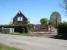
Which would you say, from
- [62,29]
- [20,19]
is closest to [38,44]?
[62,29]

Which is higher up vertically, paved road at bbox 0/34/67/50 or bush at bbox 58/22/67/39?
bush at bbox 58/22/67/39

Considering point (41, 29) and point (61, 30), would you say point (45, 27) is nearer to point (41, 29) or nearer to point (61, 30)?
point (41, 29)

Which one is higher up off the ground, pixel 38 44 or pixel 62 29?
pixel 62 29

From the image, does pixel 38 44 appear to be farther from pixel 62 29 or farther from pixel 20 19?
pixel 20 19

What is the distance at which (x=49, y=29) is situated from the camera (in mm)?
77438

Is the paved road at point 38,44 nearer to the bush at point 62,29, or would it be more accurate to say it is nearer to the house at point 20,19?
the bush at point 62,29

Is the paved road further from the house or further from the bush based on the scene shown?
the house

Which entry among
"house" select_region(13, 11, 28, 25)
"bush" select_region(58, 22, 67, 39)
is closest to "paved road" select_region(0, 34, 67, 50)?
"bush" select_region(58, 22, 67, 39)

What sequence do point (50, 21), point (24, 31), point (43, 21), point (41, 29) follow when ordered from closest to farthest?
point (24, 31), point (41, 29), point (50, 21), point (43, 21)

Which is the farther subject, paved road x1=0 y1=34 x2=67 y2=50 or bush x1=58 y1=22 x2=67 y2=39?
bush x1=58 y1=22 x2=67 y2=39

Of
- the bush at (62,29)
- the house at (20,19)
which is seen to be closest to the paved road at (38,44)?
the bush at (62,29)

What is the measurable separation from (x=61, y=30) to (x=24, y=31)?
1871cm

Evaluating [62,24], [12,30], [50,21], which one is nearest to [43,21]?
[50,21]

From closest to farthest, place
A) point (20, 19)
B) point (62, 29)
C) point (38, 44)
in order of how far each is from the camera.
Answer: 1. point (38, 44)
2. point (62, 29)
3. point (20, 19)
